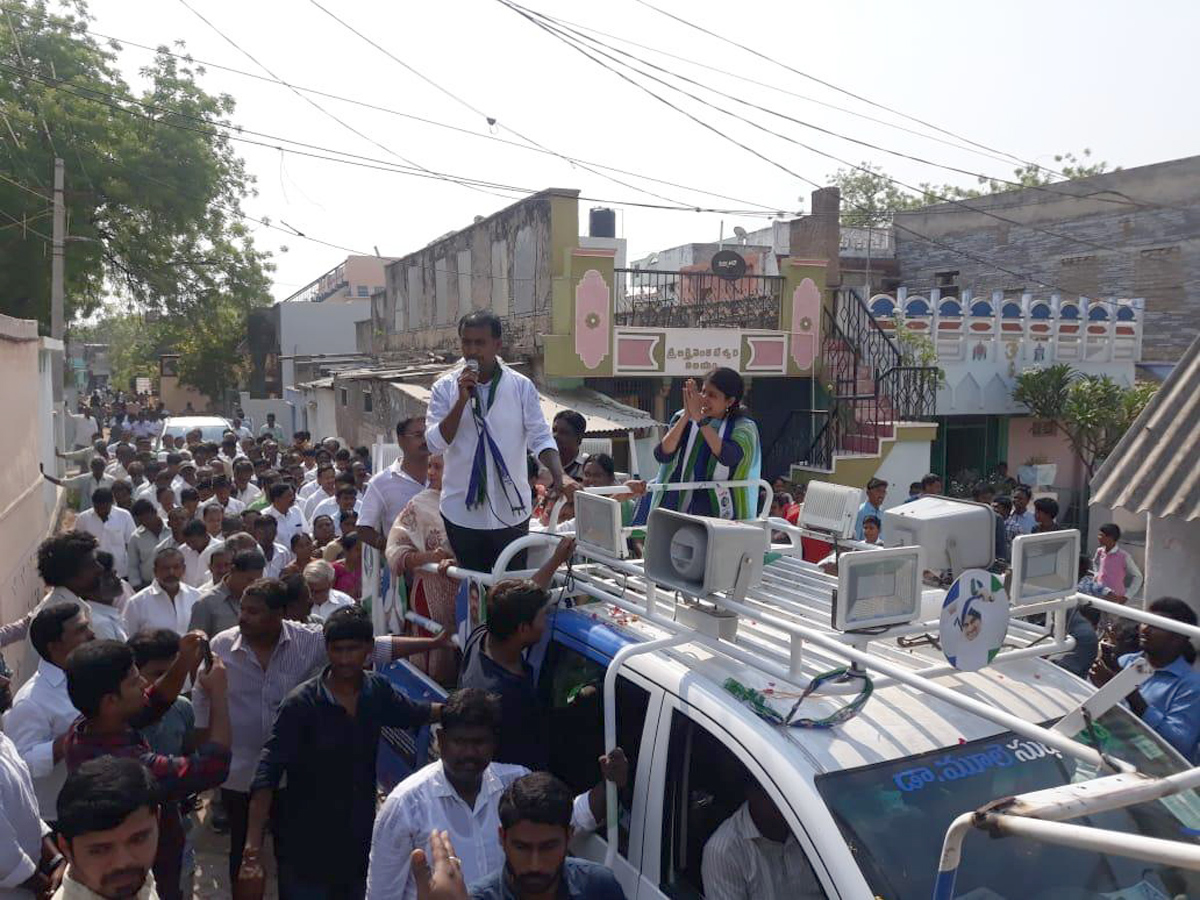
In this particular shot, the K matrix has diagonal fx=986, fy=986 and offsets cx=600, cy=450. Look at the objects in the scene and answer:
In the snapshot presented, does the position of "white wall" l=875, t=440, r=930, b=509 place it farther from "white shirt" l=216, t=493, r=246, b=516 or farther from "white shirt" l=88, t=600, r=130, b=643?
"white shirt" l=88, t=600, r=130, b=643

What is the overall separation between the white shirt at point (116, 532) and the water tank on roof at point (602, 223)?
54.0 ft

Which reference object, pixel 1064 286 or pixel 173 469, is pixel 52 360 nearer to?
pixel 173 469

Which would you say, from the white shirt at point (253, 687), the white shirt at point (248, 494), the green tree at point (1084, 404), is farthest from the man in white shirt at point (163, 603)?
the green tree at point (1084, 404)

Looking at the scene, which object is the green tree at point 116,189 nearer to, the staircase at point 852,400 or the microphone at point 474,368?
the staircase at point 852,400

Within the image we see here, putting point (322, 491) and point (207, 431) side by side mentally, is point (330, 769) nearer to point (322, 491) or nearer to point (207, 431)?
point (322, 491)

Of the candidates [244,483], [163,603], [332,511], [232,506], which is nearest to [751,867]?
[163,603]

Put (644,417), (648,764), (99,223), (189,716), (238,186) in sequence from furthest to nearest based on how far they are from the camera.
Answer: (238,186), (99,223), (644,417), (189,716), (648,764)

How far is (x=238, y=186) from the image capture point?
24344 millimetres

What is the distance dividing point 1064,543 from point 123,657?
2.98 meters

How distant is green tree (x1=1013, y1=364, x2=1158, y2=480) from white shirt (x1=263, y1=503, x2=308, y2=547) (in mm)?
12828

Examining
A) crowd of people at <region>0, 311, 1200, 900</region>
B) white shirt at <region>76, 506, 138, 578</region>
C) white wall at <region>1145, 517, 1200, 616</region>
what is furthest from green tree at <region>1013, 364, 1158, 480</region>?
white shirt at <region>76, 506, 138, 578</region>

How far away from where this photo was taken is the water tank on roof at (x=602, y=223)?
2350 cm

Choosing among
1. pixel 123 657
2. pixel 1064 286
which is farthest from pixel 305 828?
pixel 1064 286

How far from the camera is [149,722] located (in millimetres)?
3484
